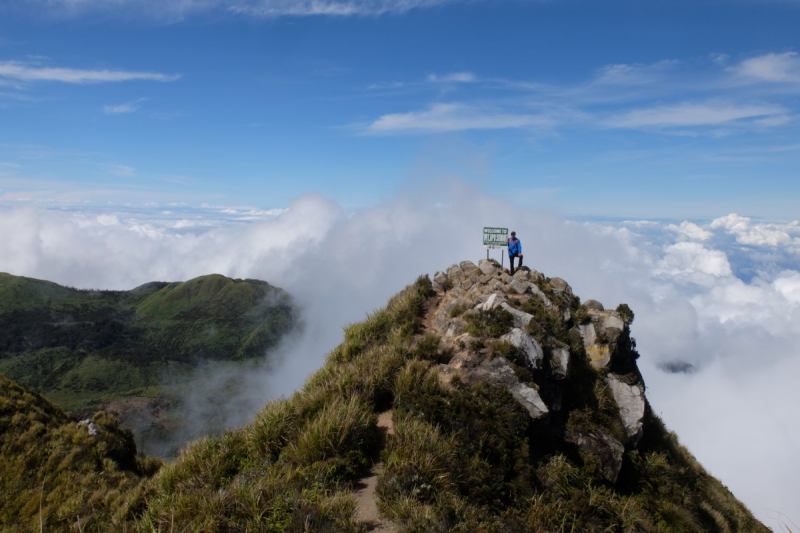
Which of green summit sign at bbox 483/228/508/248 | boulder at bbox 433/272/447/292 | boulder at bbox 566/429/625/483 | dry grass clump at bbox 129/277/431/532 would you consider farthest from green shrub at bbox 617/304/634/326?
dry grass clump at bbox 129/277/431/532

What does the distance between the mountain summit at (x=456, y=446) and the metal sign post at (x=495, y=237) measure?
12.3ft

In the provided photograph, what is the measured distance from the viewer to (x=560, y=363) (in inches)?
521

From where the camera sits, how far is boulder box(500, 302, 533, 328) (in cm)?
1387

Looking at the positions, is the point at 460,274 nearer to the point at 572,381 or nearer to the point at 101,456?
the point at 572,381

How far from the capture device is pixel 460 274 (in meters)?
19.7

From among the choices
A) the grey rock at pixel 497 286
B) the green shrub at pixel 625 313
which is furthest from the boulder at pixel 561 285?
the grey rock at pixel 497 286

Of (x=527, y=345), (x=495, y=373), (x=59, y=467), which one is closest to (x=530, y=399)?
(x=495, y=373)

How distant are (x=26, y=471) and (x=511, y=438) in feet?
45.0

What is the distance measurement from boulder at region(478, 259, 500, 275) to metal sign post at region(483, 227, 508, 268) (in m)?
0.81

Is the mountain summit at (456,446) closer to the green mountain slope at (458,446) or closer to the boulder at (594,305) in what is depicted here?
the green mountain slope at (458,446)

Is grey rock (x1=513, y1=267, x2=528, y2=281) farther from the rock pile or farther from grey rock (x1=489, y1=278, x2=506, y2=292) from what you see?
grey rock (x1=489, y1=278, x2=506, y2=292)

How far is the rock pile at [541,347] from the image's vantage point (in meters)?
11.6

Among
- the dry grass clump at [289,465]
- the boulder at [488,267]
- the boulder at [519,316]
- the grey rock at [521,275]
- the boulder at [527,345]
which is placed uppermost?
the boulder at [488,267]

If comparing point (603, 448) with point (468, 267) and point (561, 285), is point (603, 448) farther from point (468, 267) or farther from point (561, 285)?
point (468, 267)
